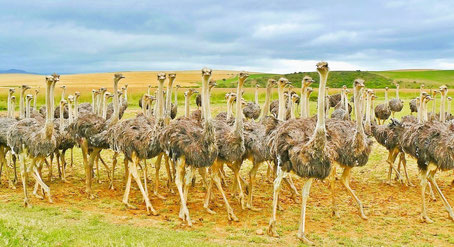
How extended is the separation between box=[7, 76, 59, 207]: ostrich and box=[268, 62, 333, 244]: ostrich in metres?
5.07

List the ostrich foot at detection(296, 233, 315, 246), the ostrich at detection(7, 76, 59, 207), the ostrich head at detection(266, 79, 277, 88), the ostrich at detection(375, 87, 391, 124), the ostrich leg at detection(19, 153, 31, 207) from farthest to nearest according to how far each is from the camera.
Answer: the ostrich at detection(375, 87, 391, 124) < the ostrich head at detection(266, 79, 277, 88) < the ostrich at detection(7, 76, 59, 207) < the ostrich leg at detection(19, 153, 31, 207) < the ostrich foot at detection(296, 233, 315, 246)

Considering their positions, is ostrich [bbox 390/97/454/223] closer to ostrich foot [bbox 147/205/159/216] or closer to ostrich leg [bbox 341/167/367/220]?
ostrich leg [bbox 341/167/367/220]

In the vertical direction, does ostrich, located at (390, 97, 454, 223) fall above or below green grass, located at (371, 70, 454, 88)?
below

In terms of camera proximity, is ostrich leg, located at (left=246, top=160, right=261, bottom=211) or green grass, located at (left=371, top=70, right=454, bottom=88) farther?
green grass, located at (left=371, top=70, right=454, bottom=88)

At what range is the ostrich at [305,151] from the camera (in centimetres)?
798

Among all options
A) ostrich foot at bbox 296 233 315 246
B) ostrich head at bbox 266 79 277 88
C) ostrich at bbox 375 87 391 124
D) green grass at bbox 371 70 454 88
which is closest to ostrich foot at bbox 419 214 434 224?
ostrich foot at bbox 296 233 315 246

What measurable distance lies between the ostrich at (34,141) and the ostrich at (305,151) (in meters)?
5.07

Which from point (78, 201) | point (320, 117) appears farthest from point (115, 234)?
point (320, 117)

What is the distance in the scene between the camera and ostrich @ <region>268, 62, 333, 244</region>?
7980mm

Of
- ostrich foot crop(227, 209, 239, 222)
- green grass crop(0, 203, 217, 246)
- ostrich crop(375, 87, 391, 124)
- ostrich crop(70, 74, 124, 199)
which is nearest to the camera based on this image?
green grass crop(0, 203, 217, 246)

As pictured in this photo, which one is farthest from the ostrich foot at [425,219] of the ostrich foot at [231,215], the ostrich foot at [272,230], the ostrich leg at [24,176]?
the ostrich leg at [24,176]

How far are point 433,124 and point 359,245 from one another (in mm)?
3577

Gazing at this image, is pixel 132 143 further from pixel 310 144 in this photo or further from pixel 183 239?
pixel 310 144

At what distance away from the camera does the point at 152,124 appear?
10969 mm
